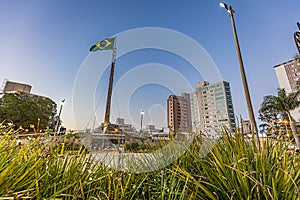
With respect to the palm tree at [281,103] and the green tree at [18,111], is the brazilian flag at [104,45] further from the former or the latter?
the palm tree at [281,103]

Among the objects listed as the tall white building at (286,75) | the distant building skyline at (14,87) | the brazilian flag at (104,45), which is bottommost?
the brazilian flag at (104,45)

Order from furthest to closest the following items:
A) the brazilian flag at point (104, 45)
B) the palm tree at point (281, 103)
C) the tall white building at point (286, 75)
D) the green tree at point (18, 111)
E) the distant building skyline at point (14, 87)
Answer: the distant building skyline at point (14, 87)
the tall white building at point (286, 75)
the green tree at point (18, 111)
the palm tree at point (281, 103)
the brazilian flag at point (104, 45)

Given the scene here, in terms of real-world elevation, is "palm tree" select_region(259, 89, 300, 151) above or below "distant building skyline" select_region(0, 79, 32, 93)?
below

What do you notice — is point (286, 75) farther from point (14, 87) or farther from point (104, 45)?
point (14, 87)

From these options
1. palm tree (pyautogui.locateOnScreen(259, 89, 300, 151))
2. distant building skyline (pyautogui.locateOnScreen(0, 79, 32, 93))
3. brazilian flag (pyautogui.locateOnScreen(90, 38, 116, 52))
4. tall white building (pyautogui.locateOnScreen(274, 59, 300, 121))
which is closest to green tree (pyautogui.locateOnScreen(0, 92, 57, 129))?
brazilian flag (pyautogui.locateOnScreen(90, 38, 116, 52))

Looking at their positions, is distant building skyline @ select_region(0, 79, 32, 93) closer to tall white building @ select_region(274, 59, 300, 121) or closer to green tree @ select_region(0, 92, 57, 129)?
green tree @ select_region(0, 92, 57, 129)

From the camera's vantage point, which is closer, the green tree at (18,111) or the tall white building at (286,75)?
the green tree at (18,111)

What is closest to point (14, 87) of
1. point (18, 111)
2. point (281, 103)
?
point (18, 111)

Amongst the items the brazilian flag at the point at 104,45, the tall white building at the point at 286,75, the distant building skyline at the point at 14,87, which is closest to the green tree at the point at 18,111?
the brazilian flag at the point at 104,45

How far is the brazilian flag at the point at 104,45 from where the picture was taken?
13.8 m

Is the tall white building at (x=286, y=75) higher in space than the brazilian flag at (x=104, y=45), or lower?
higher

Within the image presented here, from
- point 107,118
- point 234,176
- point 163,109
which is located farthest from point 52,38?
point 234,176

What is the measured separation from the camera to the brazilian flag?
45.3 feet

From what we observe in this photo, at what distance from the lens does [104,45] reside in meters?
14.0
